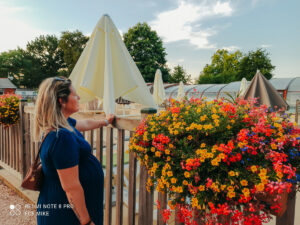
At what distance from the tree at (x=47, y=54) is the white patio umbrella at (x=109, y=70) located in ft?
162

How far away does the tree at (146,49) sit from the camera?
98.7ft

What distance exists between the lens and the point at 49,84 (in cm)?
136

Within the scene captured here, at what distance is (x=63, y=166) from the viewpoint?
1.21 metres

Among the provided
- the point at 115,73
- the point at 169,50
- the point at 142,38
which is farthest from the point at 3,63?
the point at 115,73

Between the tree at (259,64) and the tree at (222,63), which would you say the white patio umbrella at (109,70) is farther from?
the tree at (222,63)

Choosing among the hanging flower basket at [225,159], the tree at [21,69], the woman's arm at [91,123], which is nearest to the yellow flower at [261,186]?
the hanging flower basket at [225,159]

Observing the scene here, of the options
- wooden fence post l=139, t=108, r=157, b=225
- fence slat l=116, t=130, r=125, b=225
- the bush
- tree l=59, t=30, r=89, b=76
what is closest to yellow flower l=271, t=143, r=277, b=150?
wooden fence post l=139, t=108, r=157, b=225

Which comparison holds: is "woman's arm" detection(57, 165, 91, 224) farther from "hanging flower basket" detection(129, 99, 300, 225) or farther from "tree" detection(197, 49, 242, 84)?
"tree" detection(197, 49, 242, 84)

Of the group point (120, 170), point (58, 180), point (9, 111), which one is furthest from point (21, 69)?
point (58, 180)

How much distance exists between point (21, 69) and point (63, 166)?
52.9 meters

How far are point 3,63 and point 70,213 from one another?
55.3 m

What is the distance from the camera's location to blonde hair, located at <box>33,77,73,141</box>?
1300mm

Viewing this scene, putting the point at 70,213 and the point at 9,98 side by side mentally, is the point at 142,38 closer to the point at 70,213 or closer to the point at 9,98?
the point at 9,98

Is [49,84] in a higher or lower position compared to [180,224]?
higher
